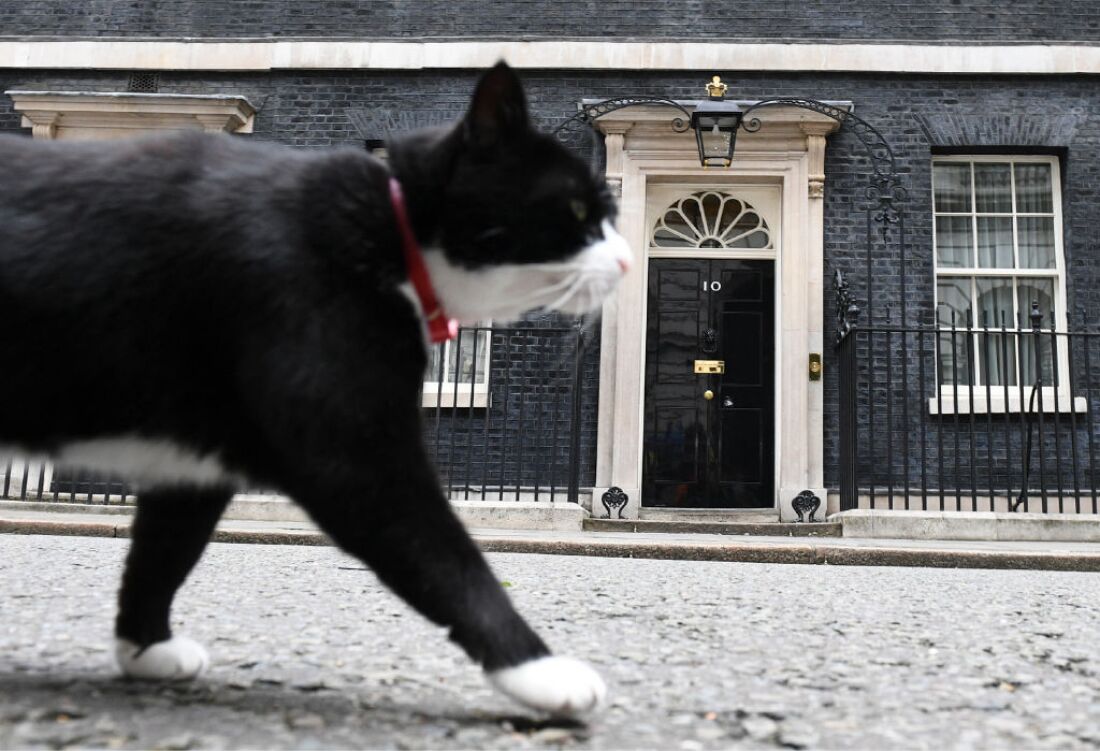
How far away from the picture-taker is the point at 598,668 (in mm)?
2385

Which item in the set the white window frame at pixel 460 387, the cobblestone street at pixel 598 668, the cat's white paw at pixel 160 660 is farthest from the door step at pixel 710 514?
the cat's white paw at pixel 160 660

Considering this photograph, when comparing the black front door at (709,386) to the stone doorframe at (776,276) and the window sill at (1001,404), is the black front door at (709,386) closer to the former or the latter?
the stone doorframe at (776,276)

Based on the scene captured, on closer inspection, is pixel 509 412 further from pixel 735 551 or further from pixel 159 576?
pixel 159 576

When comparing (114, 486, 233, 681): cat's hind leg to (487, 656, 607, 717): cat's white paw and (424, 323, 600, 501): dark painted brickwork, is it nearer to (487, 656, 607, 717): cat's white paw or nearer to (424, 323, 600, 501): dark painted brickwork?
(487, 656, 607, 717): cat's white paw

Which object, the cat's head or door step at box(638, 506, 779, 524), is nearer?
the cat's head

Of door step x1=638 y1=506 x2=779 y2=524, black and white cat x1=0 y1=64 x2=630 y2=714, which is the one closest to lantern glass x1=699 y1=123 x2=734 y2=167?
door step x1=638 y1=506 x2=779 y2=524

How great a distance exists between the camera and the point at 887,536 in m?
8.48

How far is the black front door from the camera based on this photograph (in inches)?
420

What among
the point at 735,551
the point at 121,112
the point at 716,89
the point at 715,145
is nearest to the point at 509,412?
the point at 715,145

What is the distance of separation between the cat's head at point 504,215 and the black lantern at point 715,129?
27.1 ft

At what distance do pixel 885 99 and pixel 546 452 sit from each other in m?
5.42

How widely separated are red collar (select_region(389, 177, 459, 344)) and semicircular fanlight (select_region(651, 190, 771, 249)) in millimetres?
9706

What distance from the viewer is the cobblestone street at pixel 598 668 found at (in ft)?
5.52

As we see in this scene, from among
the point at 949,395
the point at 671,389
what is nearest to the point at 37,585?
the point at 671,389
